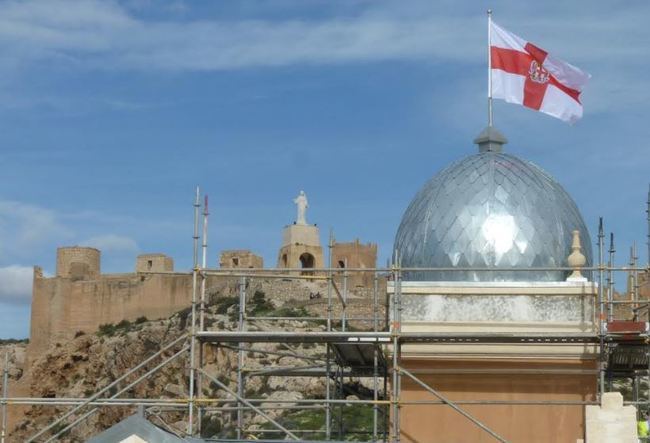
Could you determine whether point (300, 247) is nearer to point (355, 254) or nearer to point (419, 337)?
point (355, 254)

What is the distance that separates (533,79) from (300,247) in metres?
59.1

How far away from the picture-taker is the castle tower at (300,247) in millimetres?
79562

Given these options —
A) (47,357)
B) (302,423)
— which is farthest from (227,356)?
(47,357)

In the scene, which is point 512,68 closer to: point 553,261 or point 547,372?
point 553,261

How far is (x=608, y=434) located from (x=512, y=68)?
20.1 feet

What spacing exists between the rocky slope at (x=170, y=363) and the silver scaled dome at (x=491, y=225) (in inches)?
989

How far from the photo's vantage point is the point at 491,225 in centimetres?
1912

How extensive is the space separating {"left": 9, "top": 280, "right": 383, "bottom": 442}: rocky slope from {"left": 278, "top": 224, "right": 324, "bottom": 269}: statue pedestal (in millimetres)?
3243

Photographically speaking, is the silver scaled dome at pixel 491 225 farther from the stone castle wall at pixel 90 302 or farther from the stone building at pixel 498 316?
the stone castle wall at pixel 90 302

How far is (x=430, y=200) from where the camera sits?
19797 millimetres

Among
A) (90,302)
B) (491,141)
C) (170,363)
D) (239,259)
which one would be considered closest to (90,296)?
(90,302)

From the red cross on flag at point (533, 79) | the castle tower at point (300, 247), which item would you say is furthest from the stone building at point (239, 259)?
the red cross on flag at point (533, 79)

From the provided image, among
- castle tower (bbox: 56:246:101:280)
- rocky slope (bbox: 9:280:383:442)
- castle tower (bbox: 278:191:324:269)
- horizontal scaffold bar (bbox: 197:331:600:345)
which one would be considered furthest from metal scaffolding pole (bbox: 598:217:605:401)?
castle tower (bbox: 56:246:101:280)

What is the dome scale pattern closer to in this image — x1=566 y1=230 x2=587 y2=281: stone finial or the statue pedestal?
x1=566 y1=230 x2=587 y2=281: stone finial
